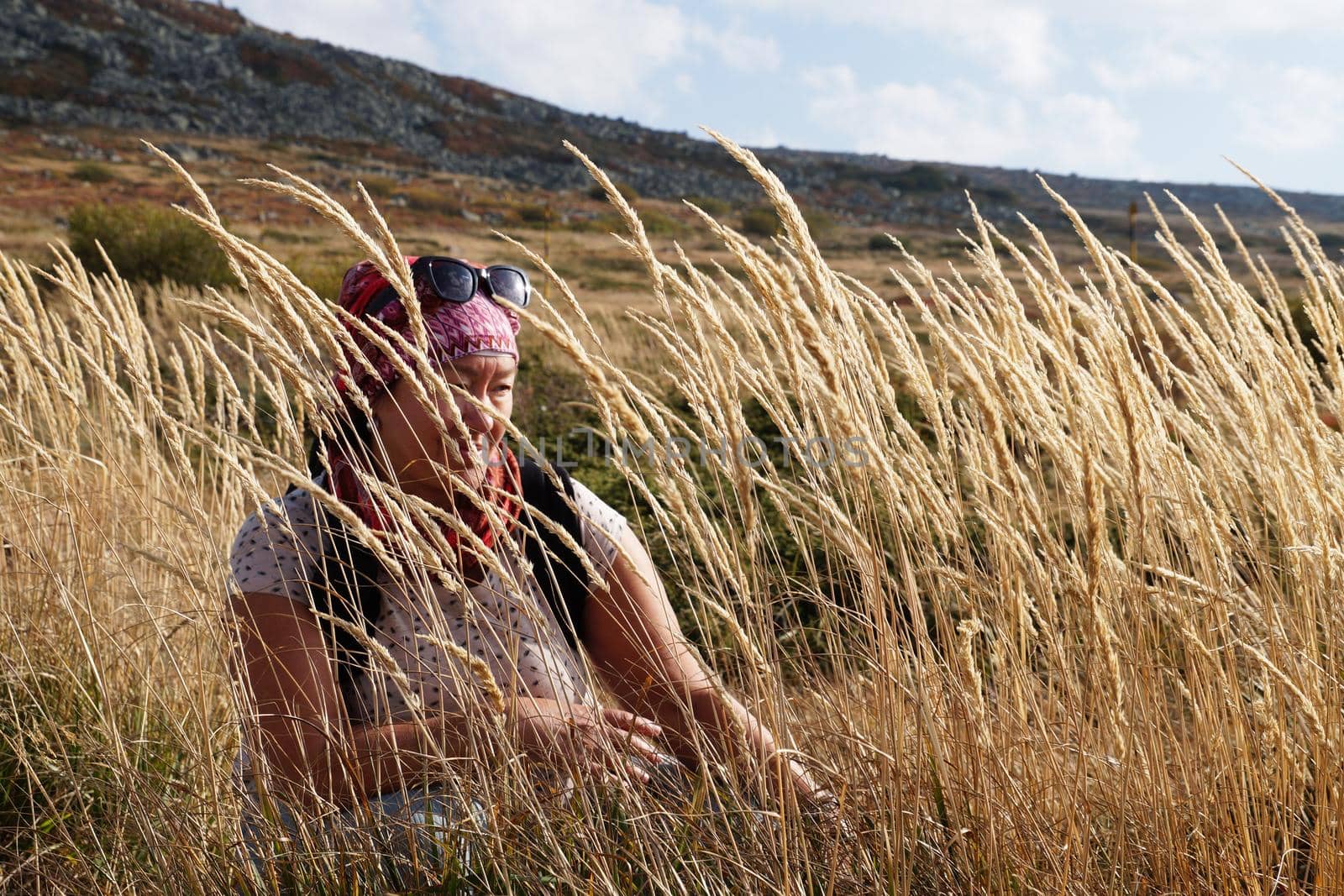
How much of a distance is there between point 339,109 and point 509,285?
59.3 metres

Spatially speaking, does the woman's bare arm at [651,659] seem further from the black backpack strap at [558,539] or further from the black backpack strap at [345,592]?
the black backpack strap at [345,592]

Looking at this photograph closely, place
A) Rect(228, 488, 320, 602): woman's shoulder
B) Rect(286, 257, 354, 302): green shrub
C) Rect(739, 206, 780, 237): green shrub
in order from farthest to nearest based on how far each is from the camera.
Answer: Rect(739, 206, 780, 237): green shrub < Rect(286, 257, 354, 302): green shrub < Rect(228, 488, 320, 602): woman's shoulder

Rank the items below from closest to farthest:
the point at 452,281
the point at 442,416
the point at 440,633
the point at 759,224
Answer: the point at 440,633
the point at 442,416
the point at 452,281
the point at 759,224

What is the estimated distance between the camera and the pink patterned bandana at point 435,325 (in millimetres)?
1726

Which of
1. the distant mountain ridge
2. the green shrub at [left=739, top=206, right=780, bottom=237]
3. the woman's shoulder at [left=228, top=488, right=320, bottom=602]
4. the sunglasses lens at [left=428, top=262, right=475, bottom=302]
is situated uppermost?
the distant mountain ridge

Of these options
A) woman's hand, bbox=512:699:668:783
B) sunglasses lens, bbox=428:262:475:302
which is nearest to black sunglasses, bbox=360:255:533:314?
sunglasses lens, bbox=428:262:475:302

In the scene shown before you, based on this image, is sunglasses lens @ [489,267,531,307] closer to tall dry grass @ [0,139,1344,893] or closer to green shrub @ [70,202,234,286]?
tall dry grass @ [0,139,1344,893]

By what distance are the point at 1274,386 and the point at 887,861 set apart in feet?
4.41

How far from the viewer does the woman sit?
1393mm

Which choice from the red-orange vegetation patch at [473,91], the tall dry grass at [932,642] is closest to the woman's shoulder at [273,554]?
the tall dry grass at [932,642]

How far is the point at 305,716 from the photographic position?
1.56 m

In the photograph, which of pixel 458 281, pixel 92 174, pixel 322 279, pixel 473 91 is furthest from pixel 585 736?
pixel 473 91

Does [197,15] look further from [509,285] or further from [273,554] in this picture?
[273,554]

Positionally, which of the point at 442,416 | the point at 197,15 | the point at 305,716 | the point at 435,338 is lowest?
the point at 305,716
